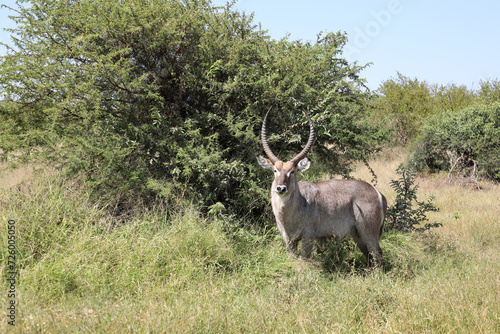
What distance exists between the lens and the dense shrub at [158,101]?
6.74m

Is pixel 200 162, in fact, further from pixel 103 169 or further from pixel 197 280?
pixel 197 280

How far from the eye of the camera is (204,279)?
16.7 ft

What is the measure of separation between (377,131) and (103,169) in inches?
205

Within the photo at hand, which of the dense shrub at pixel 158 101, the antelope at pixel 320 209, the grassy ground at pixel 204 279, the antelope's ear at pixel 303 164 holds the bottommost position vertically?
the grassy ground at pixel 204 279

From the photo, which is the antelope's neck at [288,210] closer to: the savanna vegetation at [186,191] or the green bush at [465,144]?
the savanna vegetation at [186,191]

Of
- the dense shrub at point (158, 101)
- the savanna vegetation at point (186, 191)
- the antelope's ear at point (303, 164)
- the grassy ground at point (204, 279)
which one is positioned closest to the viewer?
the grassy ground at point (204, 279)

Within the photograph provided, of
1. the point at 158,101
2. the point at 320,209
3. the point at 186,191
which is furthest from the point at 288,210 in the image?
the point at 158,101

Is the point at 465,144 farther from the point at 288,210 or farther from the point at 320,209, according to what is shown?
the point at 288,210

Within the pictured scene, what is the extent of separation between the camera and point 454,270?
584 cm

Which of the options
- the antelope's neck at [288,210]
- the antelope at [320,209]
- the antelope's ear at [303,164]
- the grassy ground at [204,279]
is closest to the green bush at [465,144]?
the grassy ground at [204,279]

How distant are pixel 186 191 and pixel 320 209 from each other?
227cm

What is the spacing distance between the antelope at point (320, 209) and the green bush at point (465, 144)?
30.5 ft

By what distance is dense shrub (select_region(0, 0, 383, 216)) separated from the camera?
265 inches

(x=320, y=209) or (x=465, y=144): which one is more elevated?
(x=465, y=144)
